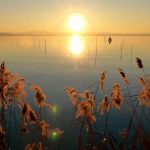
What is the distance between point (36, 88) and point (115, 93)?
971mm

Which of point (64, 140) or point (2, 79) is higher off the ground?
point (2, 79)

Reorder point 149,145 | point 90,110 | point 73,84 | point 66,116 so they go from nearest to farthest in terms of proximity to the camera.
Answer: point 149,145 → point 90,110 → point 66,116 → point 73,84

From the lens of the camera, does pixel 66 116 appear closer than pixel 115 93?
No

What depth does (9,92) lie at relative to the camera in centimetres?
414

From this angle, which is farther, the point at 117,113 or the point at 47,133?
the point at 117,113

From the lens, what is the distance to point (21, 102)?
14.1 feet

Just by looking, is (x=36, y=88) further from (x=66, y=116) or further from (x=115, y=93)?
(x=66, y=116)

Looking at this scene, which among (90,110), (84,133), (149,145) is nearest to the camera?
(149,145)

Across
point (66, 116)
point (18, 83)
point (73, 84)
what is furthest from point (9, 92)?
point (73, 84)

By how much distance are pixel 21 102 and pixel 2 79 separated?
2.08ft

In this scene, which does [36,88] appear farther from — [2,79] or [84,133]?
[84,133]

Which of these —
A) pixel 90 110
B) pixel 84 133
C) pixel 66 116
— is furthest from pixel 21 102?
pixel 66 116

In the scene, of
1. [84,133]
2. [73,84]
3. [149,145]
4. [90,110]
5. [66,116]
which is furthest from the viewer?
[73,84]

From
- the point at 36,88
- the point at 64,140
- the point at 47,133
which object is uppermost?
the point at 36,88
